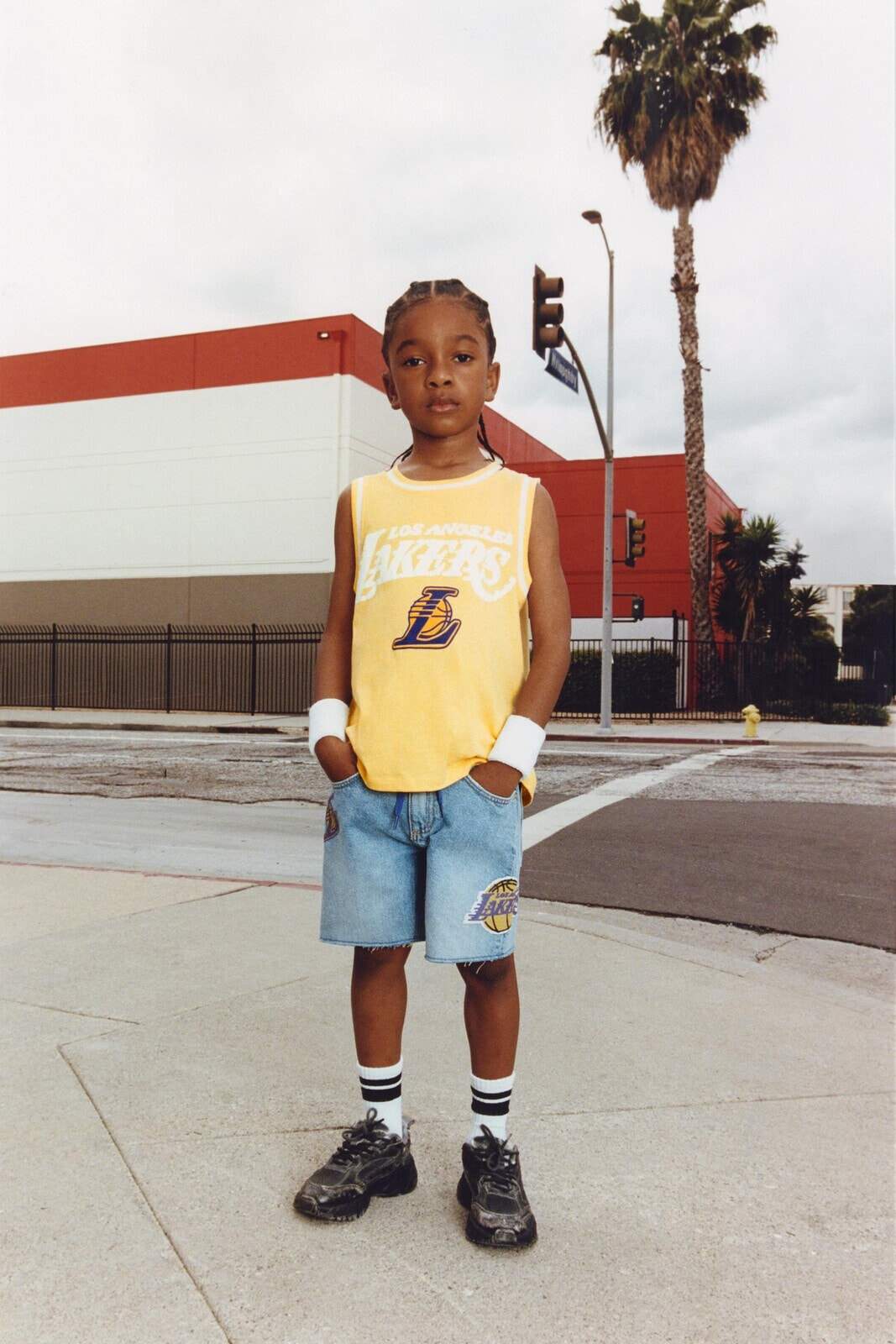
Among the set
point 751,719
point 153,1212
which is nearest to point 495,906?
point 153,1212

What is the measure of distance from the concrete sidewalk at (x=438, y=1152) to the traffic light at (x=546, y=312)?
1143 centimetres

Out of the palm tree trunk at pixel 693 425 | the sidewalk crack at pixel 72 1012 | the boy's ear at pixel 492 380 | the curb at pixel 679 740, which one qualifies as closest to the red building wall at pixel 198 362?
the palm tree trunk at pixel 693 425

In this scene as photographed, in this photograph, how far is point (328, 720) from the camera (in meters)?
2.29

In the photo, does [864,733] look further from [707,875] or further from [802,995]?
[802,995]

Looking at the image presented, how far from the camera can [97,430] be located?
87.2ft

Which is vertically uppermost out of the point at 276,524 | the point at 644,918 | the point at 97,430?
the point at 97,430

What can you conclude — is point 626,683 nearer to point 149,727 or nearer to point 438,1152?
point 149,727

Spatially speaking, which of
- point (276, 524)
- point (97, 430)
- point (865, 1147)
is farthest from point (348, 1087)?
point (97, 430)

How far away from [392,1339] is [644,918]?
3590 millimetres

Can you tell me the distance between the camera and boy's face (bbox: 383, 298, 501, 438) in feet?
7.59

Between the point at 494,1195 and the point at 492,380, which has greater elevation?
the point at 492,380

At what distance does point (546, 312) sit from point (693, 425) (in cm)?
1027

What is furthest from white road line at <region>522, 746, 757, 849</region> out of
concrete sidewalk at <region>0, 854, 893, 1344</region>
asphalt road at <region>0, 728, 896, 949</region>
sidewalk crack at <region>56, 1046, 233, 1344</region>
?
sidewalk crack at <region>56, 1046, 233, 1344</region>

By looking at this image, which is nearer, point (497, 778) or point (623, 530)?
point (497, 778)
